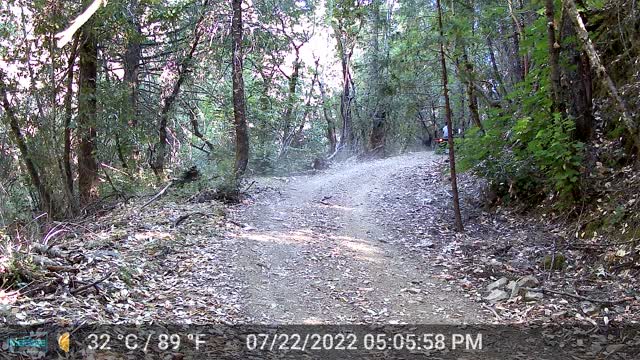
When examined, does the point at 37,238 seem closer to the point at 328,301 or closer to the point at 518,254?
the point at 328,301

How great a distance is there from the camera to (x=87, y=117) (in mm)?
11055

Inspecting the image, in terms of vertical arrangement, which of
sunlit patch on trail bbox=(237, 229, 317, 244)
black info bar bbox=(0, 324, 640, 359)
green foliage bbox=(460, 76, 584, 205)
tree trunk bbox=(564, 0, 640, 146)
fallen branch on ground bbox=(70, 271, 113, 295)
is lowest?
black info bar bbox=(0, 324, 640, 359)

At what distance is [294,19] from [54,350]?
55.9ft

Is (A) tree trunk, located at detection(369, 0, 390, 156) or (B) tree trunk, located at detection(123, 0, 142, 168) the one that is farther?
(A) tree trunk, located at detection(369, 0, 390, 156)

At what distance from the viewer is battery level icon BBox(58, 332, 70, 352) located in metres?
3.63

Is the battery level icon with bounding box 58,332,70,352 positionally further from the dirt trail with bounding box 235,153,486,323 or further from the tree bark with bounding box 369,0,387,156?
the tree bark with bounding box 369,0,387,156

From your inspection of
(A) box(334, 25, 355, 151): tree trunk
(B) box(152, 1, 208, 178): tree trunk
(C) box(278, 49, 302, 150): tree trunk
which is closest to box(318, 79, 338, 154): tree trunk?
(A) box(334, 25, 355, 151): tree trunk

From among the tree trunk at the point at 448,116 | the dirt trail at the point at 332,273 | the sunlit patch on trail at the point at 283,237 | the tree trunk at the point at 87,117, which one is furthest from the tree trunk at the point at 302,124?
the tree trunk at the point at 448,116

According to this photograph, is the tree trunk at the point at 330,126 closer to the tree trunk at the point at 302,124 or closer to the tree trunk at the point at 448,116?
the tree trunk at the point at 302,124

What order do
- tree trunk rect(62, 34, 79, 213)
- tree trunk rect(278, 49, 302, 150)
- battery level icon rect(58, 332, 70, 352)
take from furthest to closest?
tree trunk rect(278, 49, 302, 150) < tree trunk rect(62, 34, 79, 213) < battery level icon rect(58, 332, 70, 352)

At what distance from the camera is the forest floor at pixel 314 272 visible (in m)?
4.79

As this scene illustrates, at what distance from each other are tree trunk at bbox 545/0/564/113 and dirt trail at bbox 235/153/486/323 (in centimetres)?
347

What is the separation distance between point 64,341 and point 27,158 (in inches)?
359

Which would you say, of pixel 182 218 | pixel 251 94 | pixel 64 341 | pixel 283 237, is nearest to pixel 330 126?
pixel 251 94
